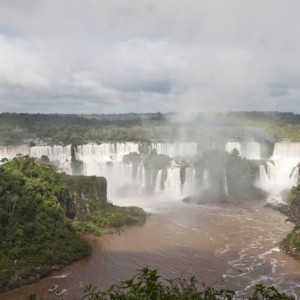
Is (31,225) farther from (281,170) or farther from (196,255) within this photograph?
(281,170)

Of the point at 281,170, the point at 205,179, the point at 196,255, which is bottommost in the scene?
the point at 196,255

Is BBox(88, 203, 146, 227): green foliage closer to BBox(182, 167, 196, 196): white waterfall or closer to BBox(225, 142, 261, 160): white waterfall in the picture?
BBox(182, 167, 196, 196): white waterfall

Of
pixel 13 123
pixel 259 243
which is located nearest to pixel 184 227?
pixel 259 243

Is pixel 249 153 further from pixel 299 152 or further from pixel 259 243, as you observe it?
pixel 259 243

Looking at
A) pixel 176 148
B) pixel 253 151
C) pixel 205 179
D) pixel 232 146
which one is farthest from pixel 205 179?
pixel 253 151

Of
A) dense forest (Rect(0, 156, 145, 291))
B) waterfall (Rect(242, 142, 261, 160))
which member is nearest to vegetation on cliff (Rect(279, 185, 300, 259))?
dense forest (Rect(0, 156, 145, 291))

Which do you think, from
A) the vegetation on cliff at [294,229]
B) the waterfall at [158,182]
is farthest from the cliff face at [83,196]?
the vegetation on cliff at [294,229]
